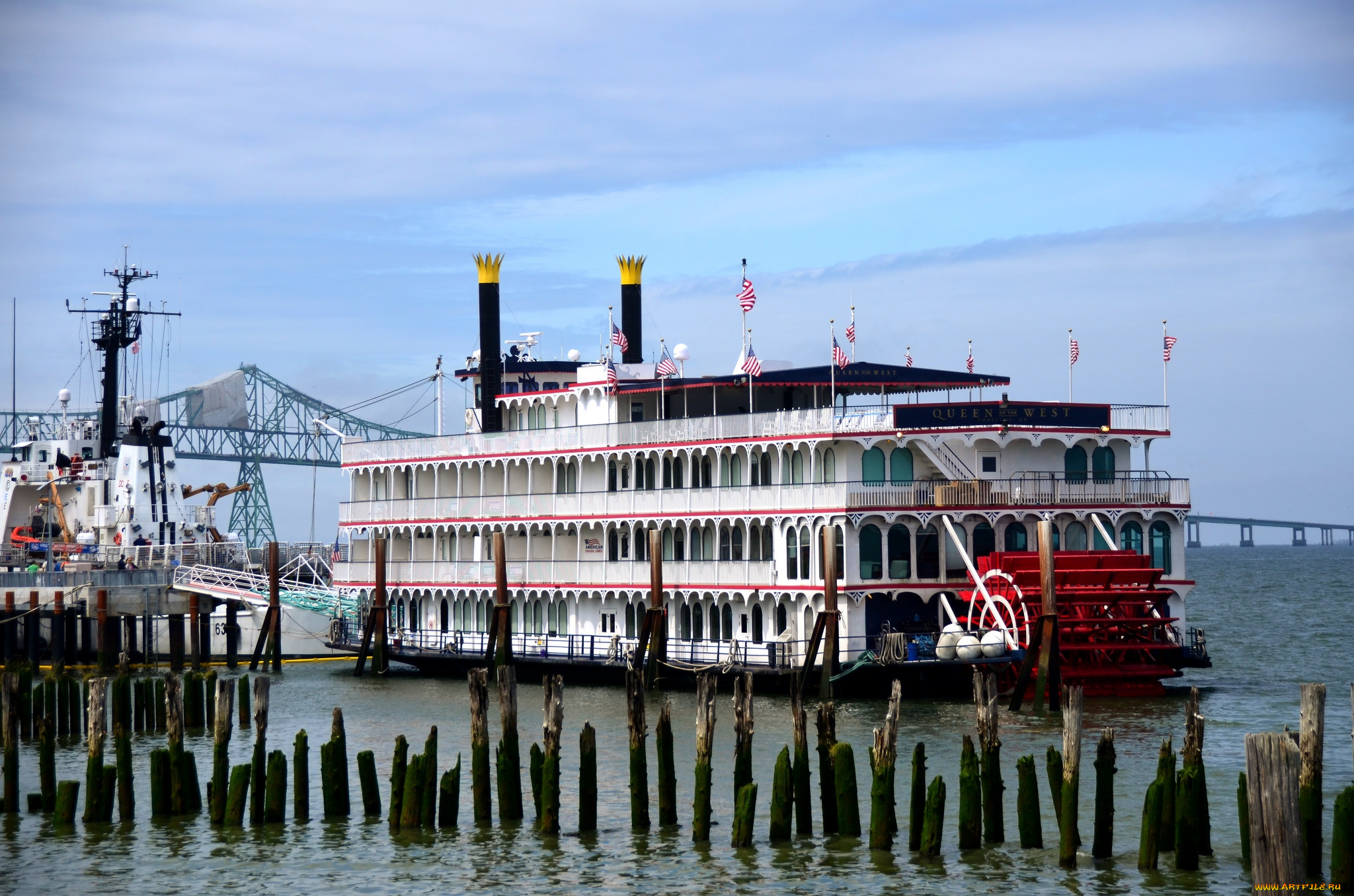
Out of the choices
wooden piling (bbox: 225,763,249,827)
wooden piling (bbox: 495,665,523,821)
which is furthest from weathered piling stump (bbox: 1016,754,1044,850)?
wooden piling (bbox: 225,763,249,827)

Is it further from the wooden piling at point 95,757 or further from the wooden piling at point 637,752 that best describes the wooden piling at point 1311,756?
the wooden piling at point 95,757

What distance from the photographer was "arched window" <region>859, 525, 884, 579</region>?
4388 centimetres

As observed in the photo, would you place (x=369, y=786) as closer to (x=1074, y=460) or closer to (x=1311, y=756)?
(x=1311, y=756)

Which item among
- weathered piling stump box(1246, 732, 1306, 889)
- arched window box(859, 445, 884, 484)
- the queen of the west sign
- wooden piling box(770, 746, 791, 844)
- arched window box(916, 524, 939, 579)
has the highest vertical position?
the queen of the west sign

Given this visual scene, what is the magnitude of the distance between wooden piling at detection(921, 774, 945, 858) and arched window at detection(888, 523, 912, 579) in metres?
18.9

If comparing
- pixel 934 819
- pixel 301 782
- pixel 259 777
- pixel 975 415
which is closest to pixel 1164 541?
pixel 975 415

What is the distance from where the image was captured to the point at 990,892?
23.9m

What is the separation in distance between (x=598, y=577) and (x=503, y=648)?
10.5 ft

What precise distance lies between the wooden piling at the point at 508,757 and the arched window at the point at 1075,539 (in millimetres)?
20578

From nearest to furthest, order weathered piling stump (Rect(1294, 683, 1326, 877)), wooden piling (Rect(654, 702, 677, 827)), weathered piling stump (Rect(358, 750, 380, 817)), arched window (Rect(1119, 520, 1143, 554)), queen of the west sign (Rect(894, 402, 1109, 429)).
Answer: weathered piling stump (Rect(1294, 683, 1326, 877))
wooden piling (Rect(654, 702, 677, 827))
weathered piling stump (Rect(358, 750, 380, 817))
queen of the west sign (Rect(894, 402, 1109, 429))
arched window (Rect(1119, 520, 1143, 554))

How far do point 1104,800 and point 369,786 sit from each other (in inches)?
461

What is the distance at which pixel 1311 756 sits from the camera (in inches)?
837

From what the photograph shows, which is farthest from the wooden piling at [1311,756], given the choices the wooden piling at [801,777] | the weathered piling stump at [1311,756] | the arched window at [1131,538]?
the arched window at [1131,538]

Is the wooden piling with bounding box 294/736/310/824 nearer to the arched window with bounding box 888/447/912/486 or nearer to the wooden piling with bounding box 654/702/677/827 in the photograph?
the wooden piling with bounding box 654/702/677/827
